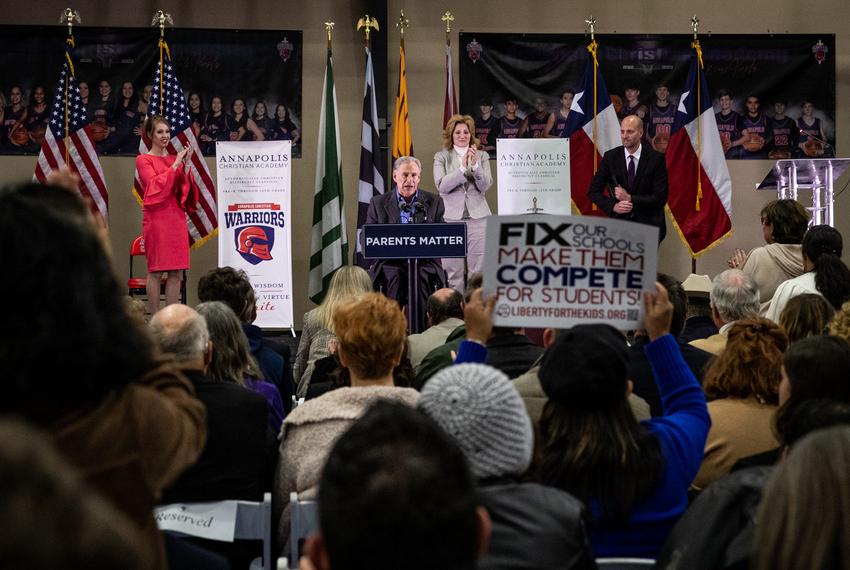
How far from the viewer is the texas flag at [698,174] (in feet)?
27.7

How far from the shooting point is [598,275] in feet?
7.62

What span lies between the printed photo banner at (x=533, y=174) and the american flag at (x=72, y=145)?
324 centimetres

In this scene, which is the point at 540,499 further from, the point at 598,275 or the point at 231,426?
the point at 231,426

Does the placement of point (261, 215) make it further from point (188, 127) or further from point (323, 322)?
point (323, 322)

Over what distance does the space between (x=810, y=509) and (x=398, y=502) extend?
52cm

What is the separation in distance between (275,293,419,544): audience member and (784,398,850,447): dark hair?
3.26 feet

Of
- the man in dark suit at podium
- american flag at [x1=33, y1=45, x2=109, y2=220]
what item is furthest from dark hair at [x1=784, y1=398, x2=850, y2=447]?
american flag at [x1=33, y1=45, x2=109, y2=220]

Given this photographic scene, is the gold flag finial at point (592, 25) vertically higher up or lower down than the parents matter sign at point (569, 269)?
higher up

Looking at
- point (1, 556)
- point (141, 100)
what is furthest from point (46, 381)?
point (141, 100)

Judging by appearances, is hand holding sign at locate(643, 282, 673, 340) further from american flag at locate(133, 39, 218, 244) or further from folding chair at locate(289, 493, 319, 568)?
american flag at locate(133, 39, 218, 244)

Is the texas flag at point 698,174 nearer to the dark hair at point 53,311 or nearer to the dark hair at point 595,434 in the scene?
the dark hair at point 595,434

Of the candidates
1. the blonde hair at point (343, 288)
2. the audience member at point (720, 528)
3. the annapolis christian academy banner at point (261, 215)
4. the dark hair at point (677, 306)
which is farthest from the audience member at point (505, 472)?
the annapolis christian academy banner at point (261, 215)

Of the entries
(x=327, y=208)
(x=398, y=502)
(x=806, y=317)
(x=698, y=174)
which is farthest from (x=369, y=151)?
(x=398, y=502)

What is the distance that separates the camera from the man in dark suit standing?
7246 mm
